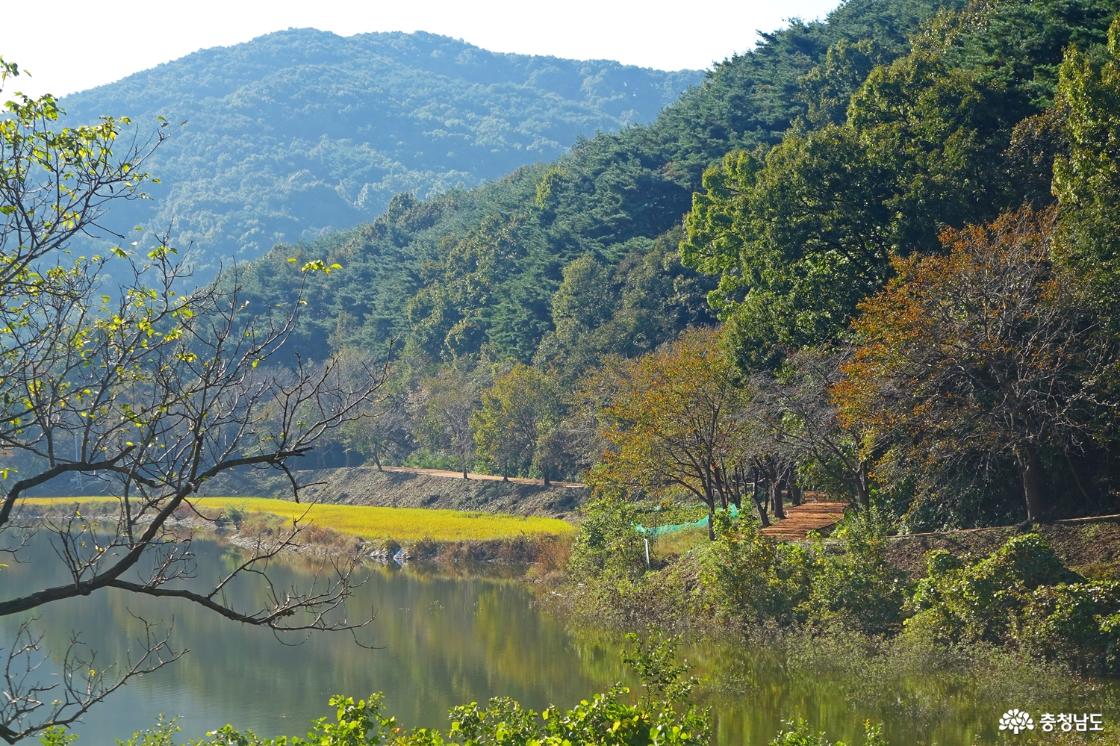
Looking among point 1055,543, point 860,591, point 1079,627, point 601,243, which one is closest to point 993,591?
point 1079,627

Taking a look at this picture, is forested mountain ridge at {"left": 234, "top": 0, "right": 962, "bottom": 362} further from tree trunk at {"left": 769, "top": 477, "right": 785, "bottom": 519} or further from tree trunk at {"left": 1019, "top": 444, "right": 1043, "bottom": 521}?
tree trunk at {"left": 1019, "top": 444, "right": 1043, "bottom": 521}

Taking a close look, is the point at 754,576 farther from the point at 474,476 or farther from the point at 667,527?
the point at 474,476

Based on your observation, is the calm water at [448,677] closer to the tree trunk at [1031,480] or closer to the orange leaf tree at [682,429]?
the orange leaf tree at [682,429]

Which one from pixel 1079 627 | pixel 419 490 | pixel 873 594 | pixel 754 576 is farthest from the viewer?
pixel 419 490

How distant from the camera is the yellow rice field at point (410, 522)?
46.8 m

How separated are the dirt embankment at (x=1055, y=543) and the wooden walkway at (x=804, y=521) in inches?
184

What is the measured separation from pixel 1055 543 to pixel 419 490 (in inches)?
1764

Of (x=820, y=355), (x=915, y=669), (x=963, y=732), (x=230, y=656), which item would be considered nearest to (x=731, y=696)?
(x=915, y=669)

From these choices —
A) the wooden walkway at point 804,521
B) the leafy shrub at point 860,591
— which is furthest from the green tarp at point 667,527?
the leafy shrub at point 860,591

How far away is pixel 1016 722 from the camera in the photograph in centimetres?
1742

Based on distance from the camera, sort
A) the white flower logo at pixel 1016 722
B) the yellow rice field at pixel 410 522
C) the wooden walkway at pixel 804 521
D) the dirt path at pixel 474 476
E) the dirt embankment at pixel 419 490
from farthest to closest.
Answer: the dirt path at pixel 474 476
the dirt embankment at pixel 419 490
the yellow rice field at pixel 410 522
the wooden walkway at pixel 804 521
the white flower logo at pixel 1016 722

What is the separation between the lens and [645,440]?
33.1 m

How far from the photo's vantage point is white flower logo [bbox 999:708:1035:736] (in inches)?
676

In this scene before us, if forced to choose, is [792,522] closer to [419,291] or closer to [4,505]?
[4,505]
